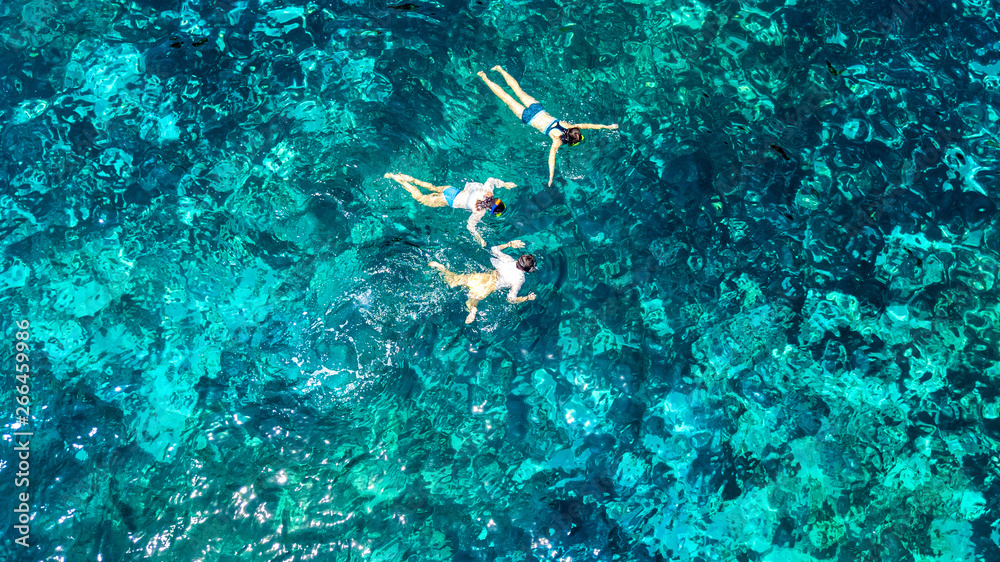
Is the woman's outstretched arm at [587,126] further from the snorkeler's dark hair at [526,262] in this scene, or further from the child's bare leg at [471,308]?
the child's bare leg at [471,308]

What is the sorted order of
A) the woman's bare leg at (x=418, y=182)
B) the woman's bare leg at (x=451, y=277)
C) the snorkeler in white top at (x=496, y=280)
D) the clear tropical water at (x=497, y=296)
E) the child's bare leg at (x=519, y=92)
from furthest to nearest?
the child's bare leg at (x=519, y=92)
the woman's bare leg at (x=418, y=182)
the woman's bare leg at (x=451, y=277)
the snorkeler in white top at (x=496, y=280)
the clear tropical water at (x=497, y=296)

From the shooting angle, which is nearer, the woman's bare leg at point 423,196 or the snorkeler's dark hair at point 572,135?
the snorkeler's dark hair at point 572,135

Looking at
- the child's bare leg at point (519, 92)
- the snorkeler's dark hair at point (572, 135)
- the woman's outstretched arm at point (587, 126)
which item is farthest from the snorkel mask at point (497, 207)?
the child's bare leg at point (519, 92)

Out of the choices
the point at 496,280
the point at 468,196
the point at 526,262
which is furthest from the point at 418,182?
the point at 526,262

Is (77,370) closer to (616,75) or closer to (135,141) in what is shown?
(135,141)

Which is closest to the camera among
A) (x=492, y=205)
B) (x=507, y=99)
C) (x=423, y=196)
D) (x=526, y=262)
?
(x=526, y=262)

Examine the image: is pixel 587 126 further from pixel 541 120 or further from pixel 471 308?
pixel 471 308
